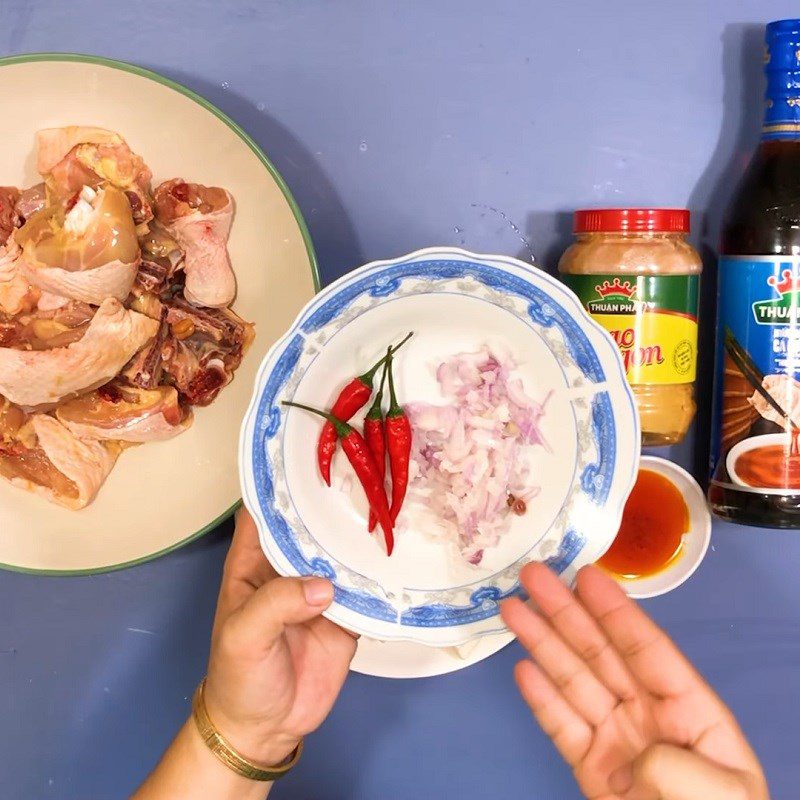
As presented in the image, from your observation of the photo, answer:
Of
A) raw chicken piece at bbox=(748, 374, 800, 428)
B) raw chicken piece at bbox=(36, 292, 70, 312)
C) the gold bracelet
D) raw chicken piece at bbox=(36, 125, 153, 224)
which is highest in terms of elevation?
raw chicken piece at bbox=(36, 125, 153, 224)

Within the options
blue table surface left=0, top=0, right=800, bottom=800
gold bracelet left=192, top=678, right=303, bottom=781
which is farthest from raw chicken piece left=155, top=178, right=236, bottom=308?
gold bracelet left=192, top=678, right=303, bottom=781

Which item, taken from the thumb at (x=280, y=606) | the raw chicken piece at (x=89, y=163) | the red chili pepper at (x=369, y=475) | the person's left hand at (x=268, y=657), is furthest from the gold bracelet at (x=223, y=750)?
the raw chicken piece at (x=89, y=163)

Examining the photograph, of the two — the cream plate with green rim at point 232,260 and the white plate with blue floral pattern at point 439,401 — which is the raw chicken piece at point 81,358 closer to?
the cream plate with green rim at point 232,260

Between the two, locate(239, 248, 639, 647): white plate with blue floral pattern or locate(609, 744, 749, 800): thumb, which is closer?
locate(609, 744, 749, 800): thumb

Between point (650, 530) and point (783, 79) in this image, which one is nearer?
point (783, 79)

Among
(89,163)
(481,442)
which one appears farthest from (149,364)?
(481,442)

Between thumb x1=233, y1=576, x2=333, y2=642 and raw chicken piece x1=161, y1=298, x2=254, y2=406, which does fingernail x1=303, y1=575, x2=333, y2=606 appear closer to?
thumb x1=233, y1=576, x2=333, y2=642

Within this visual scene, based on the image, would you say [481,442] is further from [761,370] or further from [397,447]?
[761,370]
